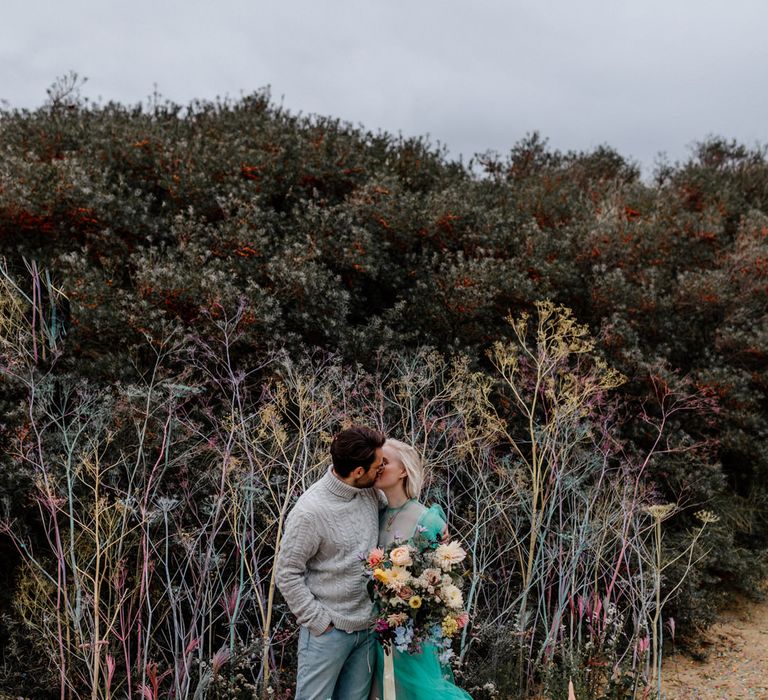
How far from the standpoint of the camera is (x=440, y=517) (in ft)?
10.2

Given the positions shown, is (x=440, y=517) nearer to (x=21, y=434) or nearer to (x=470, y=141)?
(x=21, y=434)

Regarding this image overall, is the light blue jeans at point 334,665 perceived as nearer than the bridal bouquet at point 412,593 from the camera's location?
No

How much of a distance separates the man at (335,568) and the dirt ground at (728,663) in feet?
12.5

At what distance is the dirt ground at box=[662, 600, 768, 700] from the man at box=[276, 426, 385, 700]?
382 cm

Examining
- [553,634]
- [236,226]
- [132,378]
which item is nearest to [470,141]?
[236,226]

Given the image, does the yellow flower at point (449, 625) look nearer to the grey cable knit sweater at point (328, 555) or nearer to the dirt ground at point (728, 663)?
the grey cable knit sweater at point (328, 555)

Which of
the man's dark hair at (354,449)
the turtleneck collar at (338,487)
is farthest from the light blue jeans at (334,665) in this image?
the man's dark hair at (354,449)

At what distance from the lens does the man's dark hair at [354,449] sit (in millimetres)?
2885

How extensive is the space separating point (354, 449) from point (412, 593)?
640 millimetres

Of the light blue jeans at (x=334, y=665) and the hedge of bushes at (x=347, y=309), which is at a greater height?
the hedge of bushes at (x=347, y=309)

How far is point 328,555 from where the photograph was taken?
3.02 metres

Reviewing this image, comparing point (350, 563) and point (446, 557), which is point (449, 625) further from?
point (350, 563)

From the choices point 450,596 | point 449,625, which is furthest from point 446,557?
point 449,625

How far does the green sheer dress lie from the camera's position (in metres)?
3.05
